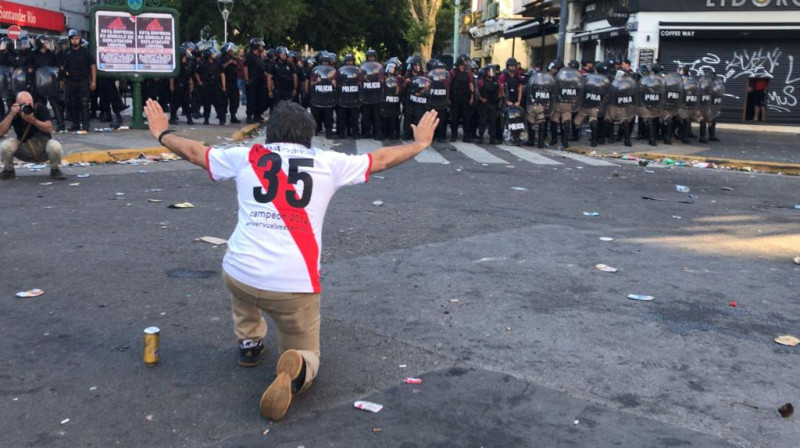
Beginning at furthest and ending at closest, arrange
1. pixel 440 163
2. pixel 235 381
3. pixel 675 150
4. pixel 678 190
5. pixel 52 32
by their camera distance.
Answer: pixel 52 32, pixel 675 150, pixel 440 163, pixel 678 190, pixel 235 381

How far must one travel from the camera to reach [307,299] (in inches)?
162

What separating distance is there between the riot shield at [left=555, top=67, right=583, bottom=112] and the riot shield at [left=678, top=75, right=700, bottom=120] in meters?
2.75

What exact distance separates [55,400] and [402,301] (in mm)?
2518

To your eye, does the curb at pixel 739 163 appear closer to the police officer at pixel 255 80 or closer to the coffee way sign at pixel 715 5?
the police officer at pixel 255 80

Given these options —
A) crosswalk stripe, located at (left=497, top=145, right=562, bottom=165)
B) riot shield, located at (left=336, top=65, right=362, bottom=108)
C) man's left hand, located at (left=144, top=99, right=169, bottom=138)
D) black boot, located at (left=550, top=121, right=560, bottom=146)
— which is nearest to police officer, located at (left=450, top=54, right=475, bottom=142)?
crosswalk stripe, located at (left=497, top=145, right=562, bottom=165)

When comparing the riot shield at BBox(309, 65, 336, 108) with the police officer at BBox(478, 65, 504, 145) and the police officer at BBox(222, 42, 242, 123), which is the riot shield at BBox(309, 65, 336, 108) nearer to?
the police officer at BBox(222, 42, 242, 123)

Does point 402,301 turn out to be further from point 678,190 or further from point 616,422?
point 678,190

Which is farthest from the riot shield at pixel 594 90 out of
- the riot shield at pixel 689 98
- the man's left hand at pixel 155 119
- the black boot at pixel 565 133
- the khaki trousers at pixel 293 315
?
the khaki trousers at pixel 293 315

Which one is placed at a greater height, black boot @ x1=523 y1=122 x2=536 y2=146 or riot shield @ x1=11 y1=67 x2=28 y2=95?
riot shield @ x1=11 y1=67 x2=28 y2=95

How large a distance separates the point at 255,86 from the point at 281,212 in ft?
52.2

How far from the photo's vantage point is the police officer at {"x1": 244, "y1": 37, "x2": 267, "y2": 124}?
18.9 m

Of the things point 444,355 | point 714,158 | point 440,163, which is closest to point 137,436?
point 444,355

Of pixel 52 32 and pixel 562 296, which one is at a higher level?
pixel 52 32

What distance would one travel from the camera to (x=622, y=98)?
1708cm
